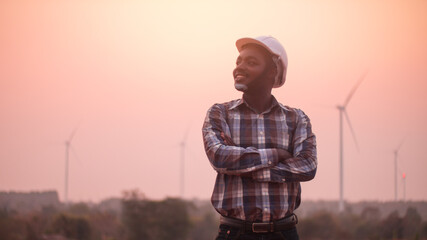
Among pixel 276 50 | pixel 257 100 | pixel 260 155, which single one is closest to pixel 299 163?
pixel 260 155

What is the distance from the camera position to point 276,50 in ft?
14.9

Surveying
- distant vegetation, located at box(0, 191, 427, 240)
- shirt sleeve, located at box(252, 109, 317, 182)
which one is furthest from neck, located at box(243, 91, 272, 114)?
distant vegetation, located at box(0, 191, 427, 240)

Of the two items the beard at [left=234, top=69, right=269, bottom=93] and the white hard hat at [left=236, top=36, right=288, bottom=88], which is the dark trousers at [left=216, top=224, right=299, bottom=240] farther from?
the white hard hat at [left=236, top=36, right=288, bottom=88]

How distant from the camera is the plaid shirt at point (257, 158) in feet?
13.9

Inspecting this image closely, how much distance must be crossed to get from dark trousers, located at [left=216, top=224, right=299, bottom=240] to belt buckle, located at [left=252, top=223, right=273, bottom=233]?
1.4 inches

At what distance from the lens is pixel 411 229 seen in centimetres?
5531

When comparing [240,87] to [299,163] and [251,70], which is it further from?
[299,163]

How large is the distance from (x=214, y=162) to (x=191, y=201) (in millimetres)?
68255

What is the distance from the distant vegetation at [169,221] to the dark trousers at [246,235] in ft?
168

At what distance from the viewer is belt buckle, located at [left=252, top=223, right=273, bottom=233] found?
4133 mm

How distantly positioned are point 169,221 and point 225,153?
6329cm

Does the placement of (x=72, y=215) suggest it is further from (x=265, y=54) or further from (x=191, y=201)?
(x=265, y=54)

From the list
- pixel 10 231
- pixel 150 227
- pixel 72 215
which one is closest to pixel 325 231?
pixel 150 227

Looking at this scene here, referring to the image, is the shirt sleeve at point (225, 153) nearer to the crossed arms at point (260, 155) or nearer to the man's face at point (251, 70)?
the crossed arms at point (260, 155)
